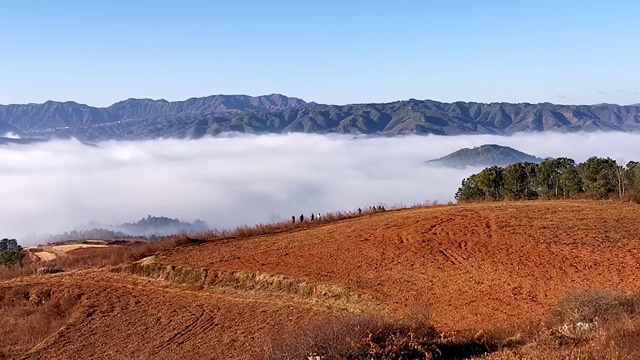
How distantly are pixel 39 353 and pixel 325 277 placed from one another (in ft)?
32.9

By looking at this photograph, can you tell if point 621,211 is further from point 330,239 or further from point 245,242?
point 245,242

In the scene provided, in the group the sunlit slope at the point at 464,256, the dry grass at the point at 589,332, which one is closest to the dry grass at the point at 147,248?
the sunlit slope at the point at 464,256

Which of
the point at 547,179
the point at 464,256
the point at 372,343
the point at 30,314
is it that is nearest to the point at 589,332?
the point at 372,343

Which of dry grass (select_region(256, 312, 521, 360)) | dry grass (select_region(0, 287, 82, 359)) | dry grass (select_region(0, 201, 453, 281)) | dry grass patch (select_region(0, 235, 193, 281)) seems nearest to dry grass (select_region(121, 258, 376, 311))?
dry grass patch (select_region(0, 235, 193, 281))

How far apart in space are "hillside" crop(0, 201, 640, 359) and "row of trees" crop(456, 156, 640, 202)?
30.6ft

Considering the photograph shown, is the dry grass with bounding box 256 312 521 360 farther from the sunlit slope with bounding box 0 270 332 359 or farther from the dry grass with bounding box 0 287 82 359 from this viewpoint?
the dry grass with bounding box 0 287 82 359

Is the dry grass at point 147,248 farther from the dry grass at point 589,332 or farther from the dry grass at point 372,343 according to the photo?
the dry grass at point 589,332

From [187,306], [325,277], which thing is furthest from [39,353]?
[325,277]

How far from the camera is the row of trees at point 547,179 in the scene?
3997cm

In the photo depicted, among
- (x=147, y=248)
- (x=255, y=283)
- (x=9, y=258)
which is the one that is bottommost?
(x=9, y=258)

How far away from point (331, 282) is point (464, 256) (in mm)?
5293

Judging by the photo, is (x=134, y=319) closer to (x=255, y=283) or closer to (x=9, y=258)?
(x=255, y=283)

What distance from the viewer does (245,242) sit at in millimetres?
31031

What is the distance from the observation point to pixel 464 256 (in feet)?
76.1
